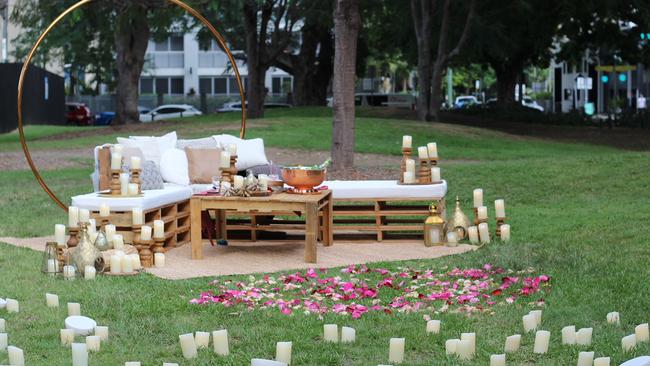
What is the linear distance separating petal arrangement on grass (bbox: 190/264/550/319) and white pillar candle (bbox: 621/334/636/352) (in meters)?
1.29

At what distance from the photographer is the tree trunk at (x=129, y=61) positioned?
→ 29.9 meters

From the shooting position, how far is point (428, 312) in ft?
23.1

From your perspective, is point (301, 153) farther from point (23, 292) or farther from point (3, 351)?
point (3, 351)

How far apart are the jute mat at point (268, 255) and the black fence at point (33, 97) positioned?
2247 cm

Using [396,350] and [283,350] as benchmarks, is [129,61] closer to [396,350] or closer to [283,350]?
[396,350]

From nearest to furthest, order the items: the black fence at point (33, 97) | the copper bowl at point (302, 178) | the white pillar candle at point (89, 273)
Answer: the white pillar candle at point (89, 273) < the copper bowl at point (302, 178) < the black fence at point (33, 97)

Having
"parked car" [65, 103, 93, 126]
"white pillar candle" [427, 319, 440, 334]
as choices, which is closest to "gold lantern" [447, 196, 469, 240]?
"white pillar candle" [427, 319, 440, 334]

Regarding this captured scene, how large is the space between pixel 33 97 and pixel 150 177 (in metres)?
27.6

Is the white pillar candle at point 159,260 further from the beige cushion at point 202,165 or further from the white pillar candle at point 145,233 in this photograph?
the beige cushion at point 202,165

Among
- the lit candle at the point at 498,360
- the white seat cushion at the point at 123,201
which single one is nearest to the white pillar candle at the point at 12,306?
the white seat cushion at the point at 123,201

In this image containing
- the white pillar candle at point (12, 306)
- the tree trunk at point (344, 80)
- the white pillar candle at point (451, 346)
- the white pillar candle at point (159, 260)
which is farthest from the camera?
the tree trunk at point (344, 80)

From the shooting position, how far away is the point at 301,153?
70.3 feet

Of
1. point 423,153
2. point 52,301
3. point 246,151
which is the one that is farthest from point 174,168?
point 52,301

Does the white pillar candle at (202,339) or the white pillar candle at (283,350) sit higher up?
the white pillar candle at (283,350)
